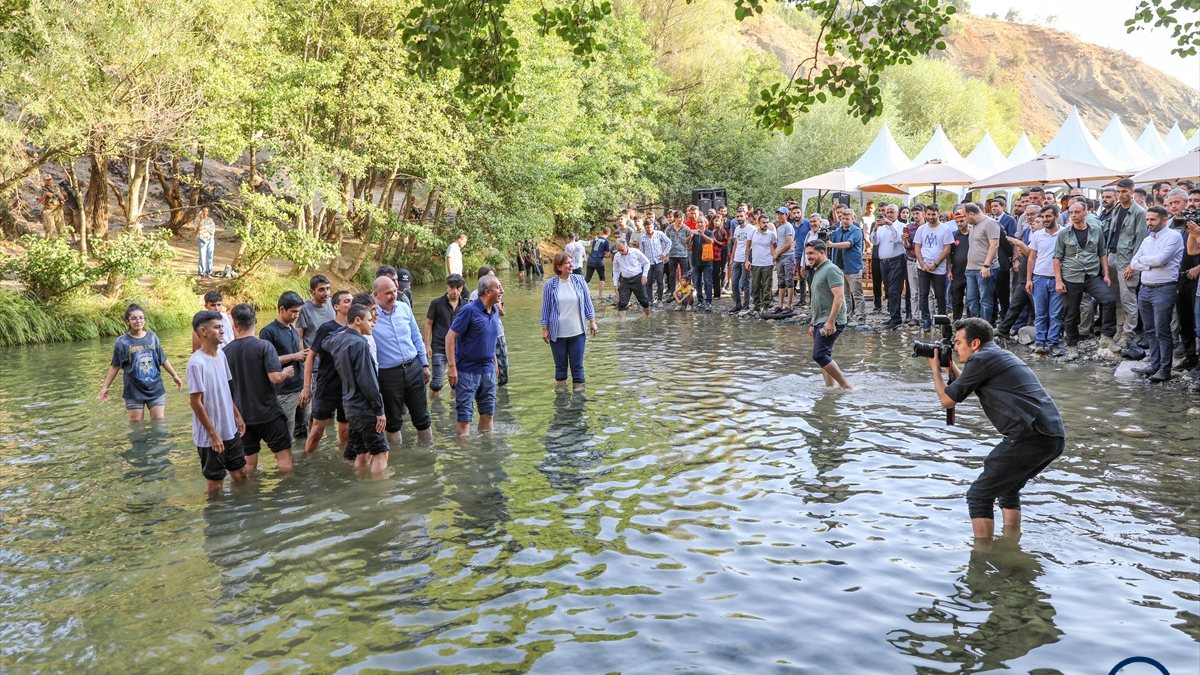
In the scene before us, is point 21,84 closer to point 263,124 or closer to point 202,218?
point 263,124

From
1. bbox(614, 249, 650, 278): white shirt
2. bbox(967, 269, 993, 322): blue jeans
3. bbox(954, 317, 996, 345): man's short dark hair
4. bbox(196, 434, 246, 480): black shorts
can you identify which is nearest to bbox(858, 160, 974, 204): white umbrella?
bbox(614, 249, 650, 278): white shirt

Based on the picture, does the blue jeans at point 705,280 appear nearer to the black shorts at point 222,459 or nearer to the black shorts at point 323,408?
the black shorts at point 323,408

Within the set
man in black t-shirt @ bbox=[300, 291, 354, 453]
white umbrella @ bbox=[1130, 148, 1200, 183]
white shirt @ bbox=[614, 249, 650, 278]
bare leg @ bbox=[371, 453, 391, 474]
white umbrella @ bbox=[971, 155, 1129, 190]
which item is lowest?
bare leg @ bbox=[371, 453, 391, 474]

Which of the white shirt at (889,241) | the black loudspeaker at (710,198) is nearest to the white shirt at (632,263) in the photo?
the white shirt at (889,241)

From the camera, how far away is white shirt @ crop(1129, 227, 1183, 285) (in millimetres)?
12273

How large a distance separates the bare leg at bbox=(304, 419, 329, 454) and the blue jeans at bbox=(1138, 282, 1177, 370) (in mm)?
10578

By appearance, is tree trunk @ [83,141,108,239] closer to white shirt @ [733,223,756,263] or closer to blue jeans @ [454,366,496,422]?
white shirt @ [733,223,756,263]

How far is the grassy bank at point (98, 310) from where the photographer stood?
66.2ft

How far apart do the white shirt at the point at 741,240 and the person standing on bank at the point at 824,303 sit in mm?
8921

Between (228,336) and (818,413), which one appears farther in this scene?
(818,413)

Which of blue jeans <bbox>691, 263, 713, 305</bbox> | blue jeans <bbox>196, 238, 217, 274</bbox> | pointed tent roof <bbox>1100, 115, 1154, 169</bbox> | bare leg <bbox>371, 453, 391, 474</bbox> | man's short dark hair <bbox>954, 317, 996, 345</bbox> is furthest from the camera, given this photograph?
pointed tent roof <bbox>1100, 115, 1154, 169</bbox>

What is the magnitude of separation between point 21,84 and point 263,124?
710 cm

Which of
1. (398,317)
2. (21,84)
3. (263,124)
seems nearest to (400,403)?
(398,317)

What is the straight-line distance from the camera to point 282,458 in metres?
9.34
